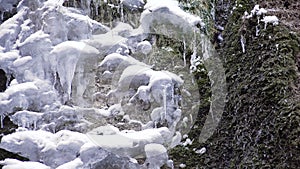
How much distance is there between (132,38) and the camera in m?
7.47

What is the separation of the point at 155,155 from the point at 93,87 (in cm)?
166

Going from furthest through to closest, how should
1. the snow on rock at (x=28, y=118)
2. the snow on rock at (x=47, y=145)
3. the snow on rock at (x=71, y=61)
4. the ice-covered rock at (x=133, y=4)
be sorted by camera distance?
the ice-covered rock at (x=133, y=4) → the snow on rock at (x=71, y=61) → the snow on rock at (x=28, y=118) → the snow on rock at (x=47, y=145)

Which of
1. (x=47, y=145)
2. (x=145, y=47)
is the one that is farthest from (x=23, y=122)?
(x=145, y=47)

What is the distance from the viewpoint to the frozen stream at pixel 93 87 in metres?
5.86

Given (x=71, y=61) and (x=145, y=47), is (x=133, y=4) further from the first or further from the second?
(x=71, y=61)

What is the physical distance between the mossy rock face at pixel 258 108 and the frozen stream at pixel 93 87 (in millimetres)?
493

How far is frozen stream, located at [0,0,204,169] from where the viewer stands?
5.86 metres

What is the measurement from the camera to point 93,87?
23.0 feet

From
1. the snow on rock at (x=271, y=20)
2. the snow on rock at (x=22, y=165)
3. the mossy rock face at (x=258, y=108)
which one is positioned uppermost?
the snow on rock at (x=271, y=20)

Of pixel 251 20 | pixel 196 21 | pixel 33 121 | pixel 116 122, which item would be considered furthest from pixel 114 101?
pixel 251 20

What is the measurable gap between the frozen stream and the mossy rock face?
1.62ft

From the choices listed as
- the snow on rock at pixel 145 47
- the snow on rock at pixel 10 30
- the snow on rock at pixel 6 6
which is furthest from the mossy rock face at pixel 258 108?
the snow on rock at pixel 6 6

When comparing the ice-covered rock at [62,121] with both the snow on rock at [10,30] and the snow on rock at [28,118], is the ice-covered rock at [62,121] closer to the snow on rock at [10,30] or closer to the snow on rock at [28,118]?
the snow on rock at [28,118]

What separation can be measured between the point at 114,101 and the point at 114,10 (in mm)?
1812
